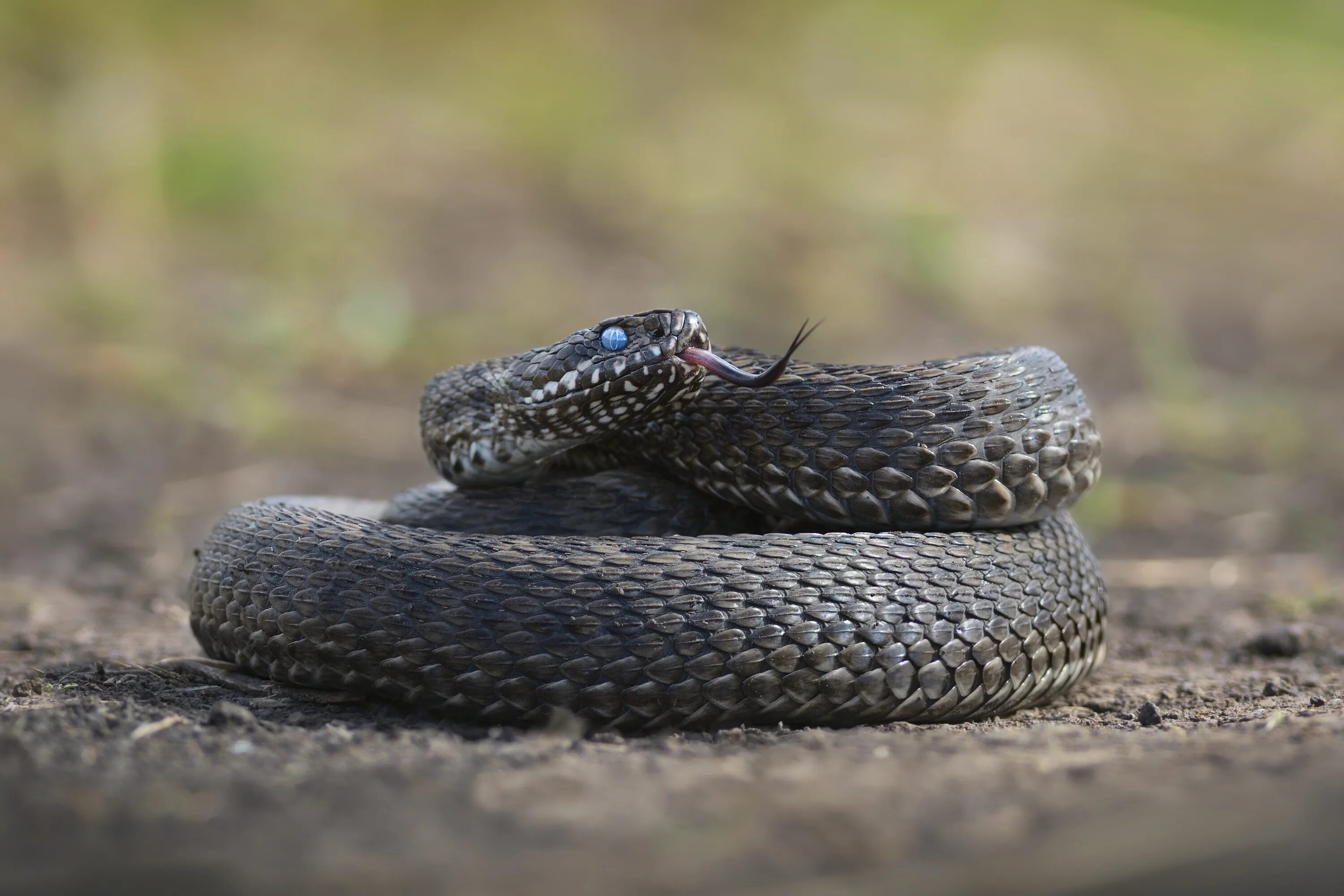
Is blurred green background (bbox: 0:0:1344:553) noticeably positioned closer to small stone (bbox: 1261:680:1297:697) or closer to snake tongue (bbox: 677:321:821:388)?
small stone (bbox: 1261:680:1297:697)

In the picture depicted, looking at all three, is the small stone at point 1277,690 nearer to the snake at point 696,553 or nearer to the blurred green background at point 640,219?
the snake at point 696,553

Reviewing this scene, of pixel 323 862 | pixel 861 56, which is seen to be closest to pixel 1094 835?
pixel 323 862

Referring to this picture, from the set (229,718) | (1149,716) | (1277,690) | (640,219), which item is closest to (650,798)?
(229,718)

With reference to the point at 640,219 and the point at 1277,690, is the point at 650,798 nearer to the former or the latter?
the point at 1277,690

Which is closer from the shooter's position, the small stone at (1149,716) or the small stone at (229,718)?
the small stone at (229,718)

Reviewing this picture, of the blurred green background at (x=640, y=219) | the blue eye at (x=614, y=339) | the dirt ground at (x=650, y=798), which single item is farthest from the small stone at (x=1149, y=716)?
the blurred green background at (x=640, y=219)
